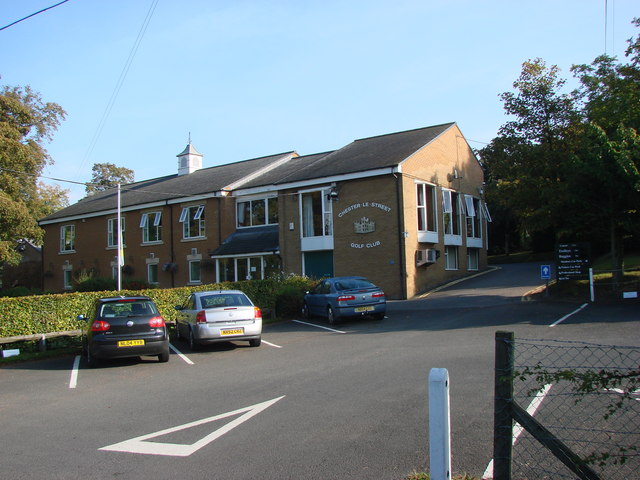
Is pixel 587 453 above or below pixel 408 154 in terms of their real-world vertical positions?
below

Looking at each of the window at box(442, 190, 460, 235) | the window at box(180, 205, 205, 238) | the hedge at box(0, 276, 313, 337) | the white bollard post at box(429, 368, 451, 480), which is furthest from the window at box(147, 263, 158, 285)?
the white bollard post at box(429, 368, 451, 480)

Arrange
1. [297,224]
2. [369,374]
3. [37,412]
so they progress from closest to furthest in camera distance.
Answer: [37,412] < [369,374] < [297,224]

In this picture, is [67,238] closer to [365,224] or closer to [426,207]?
[365,224]

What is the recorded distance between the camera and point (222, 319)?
47.0ft

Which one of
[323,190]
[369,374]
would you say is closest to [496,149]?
[323,190]

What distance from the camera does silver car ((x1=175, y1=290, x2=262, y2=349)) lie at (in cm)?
1425

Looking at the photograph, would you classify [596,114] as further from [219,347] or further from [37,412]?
[37,412]

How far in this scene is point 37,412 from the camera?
8.65m

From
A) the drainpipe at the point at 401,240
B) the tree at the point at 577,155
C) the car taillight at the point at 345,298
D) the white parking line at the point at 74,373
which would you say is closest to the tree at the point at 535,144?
the tree at the point at 577,155

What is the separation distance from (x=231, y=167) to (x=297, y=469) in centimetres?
3472

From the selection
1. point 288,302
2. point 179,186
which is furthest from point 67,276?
point 288,302

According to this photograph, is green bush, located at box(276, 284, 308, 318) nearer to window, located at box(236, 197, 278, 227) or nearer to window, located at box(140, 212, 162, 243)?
window, located at box(236, 197, 278, 227)

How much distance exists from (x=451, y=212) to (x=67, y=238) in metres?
28.0

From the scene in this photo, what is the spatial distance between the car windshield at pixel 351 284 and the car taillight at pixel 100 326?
8495 millimetres
